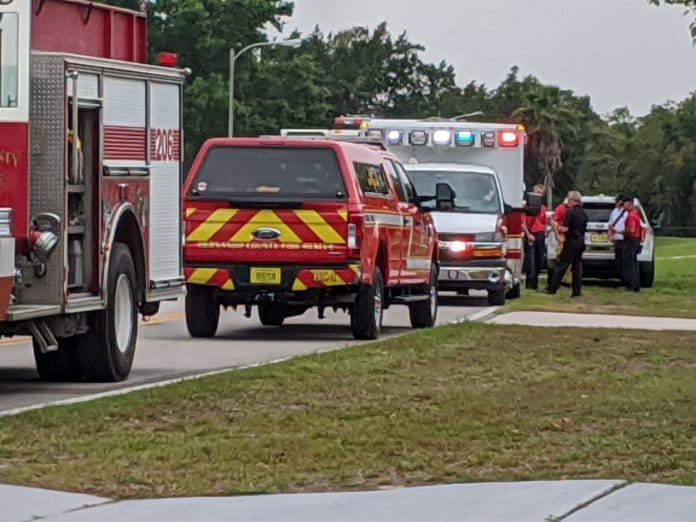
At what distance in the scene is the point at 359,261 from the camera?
1848 centimetres

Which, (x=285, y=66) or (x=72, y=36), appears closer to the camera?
(x=72, y=36)

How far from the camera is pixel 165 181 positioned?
1560cm

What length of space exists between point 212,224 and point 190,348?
4.52 ft

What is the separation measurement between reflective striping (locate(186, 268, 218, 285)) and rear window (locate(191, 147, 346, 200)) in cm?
80

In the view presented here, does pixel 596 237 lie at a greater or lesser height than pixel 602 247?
greater

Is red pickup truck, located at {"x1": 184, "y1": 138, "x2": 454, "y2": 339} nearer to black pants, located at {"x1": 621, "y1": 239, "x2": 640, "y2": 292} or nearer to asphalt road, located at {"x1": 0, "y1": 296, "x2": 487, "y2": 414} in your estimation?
asphalt road, located at {"x1": 0, "y1": 296, "x2": 487, "y2": 414}

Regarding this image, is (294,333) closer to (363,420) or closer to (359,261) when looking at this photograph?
(359,261)

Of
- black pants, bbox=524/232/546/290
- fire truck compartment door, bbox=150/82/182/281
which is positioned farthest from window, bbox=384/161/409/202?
black pants, bbox=524/232/546/290

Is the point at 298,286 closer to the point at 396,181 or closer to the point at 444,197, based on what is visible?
the point at 396,181

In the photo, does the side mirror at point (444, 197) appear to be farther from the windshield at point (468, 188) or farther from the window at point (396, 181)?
the windshield at point (468, 188)

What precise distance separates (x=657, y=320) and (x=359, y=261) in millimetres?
6001

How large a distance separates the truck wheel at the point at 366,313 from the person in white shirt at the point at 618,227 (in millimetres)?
13798

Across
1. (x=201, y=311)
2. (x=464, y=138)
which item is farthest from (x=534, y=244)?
(x=201, y=311)

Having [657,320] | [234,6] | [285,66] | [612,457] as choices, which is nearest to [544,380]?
[612,457]
